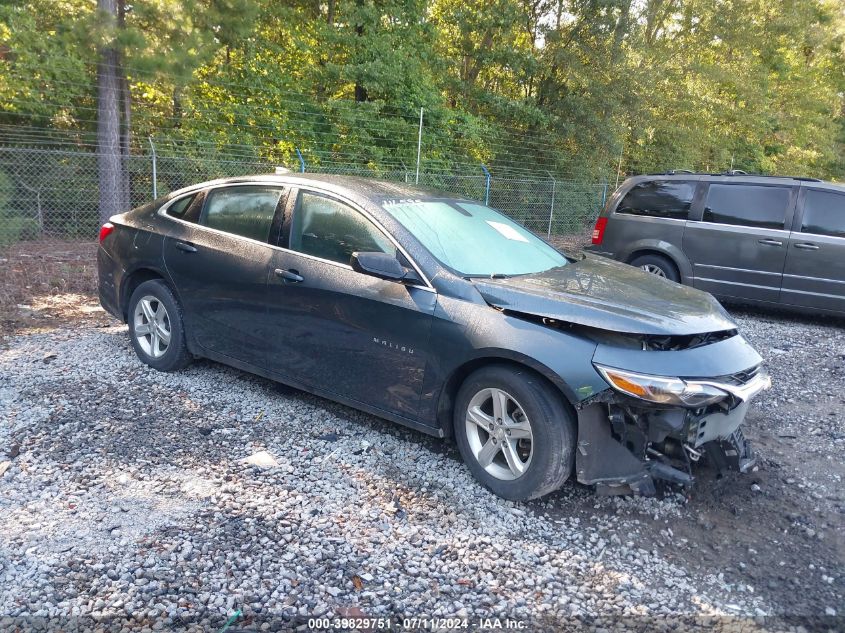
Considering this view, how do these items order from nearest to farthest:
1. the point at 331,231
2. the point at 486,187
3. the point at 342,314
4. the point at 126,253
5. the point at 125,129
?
the point at 342,314 < the point at 331,231 < the point at 126,253 < the point at 125,129 < the point at 486,187

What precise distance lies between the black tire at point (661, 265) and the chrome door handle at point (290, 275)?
19.3ft

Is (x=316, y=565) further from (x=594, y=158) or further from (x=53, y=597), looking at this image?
(x=594, y=158)

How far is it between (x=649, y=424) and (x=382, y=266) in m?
1.65

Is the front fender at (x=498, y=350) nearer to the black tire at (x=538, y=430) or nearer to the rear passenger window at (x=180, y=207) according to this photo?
the black tire at (x=538, y=430)

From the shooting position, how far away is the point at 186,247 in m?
4.86

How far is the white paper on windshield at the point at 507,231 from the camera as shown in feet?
15.0

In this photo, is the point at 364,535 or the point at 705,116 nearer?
the point at 364,535

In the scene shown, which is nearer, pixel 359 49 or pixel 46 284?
pixel 46 284

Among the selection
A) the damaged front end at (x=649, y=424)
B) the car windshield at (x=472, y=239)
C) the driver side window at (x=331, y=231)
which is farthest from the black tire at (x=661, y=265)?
the driver side window at (x=331, y=231)

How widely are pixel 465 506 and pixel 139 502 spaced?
1.67 meters

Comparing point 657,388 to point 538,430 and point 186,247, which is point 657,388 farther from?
point 186,247

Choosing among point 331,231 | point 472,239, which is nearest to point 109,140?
point 331,231

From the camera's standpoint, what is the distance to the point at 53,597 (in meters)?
2.61

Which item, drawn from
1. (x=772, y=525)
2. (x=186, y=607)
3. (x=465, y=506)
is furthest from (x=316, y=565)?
(x=772, y=525)
